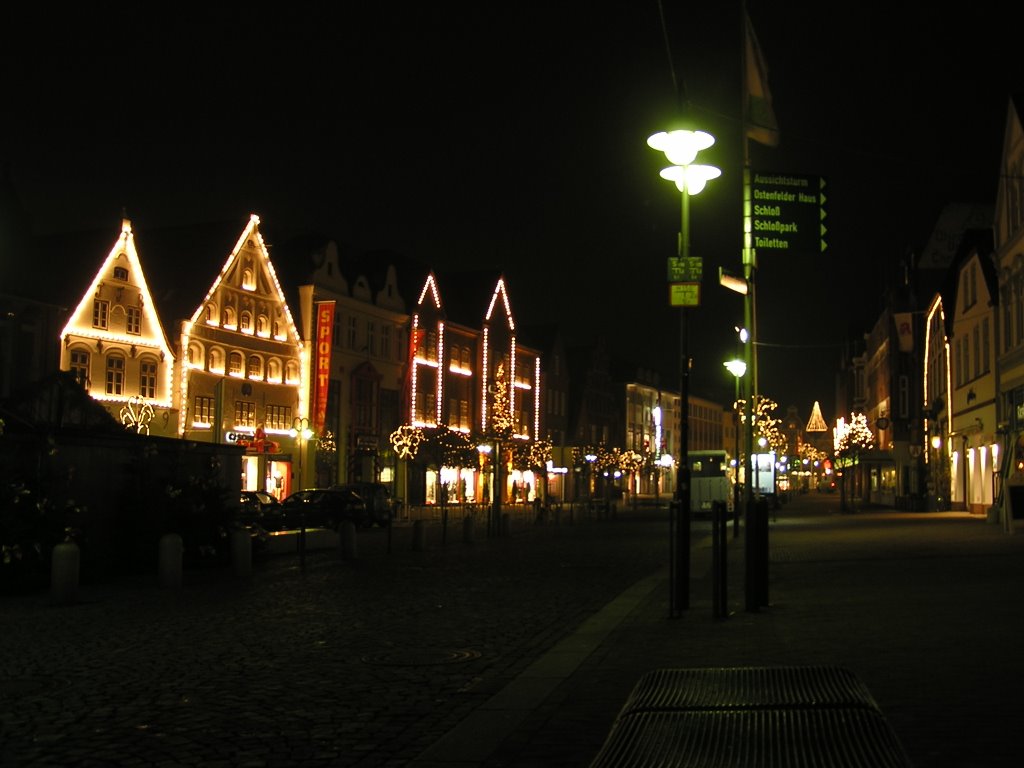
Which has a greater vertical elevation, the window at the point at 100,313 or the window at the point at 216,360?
the window at the point at 100,313

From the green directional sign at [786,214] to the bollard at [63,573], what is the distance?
33.3ft

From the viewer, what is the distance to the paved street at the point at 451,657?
7434 millimetres

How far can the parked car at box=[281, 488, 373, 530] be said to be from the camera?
42.6 metres

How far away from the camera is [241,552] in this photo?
73.6 feet

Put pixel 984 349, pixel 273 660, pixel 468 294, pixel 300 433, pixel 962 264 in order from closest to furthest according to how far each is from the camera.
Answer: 1. pixel 273 660
2. pixel 984 349
3. pixel 962 264
4. pixel 300 433
5. pixel 468 294

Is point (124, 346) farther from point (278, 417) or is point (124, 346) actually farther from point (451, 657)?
point (451, 657)

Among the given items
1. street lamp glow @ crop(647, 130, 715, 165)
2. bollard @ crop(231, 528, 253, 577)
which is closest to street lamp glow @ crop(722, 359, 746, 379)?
bollard @ crop(231, 528, 253, 577)

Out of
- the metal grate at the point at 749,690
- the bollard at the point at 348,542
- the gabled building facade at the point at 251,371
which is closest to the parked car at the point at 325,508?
the gabled building facade at the point at 251,371

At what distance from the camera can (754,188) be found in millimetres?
16547

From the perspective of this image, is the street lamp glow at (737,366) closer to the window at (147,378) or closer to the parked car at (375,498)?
the parked car at (375,498)

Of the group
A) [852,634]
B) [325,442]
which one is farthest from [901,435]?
[852,634]

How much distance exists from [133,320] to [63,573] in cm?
3760

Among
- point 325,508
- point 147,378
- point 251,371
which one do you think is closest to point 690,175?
point 325,508

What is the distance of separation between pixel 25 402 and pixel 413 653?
14.5 meters
